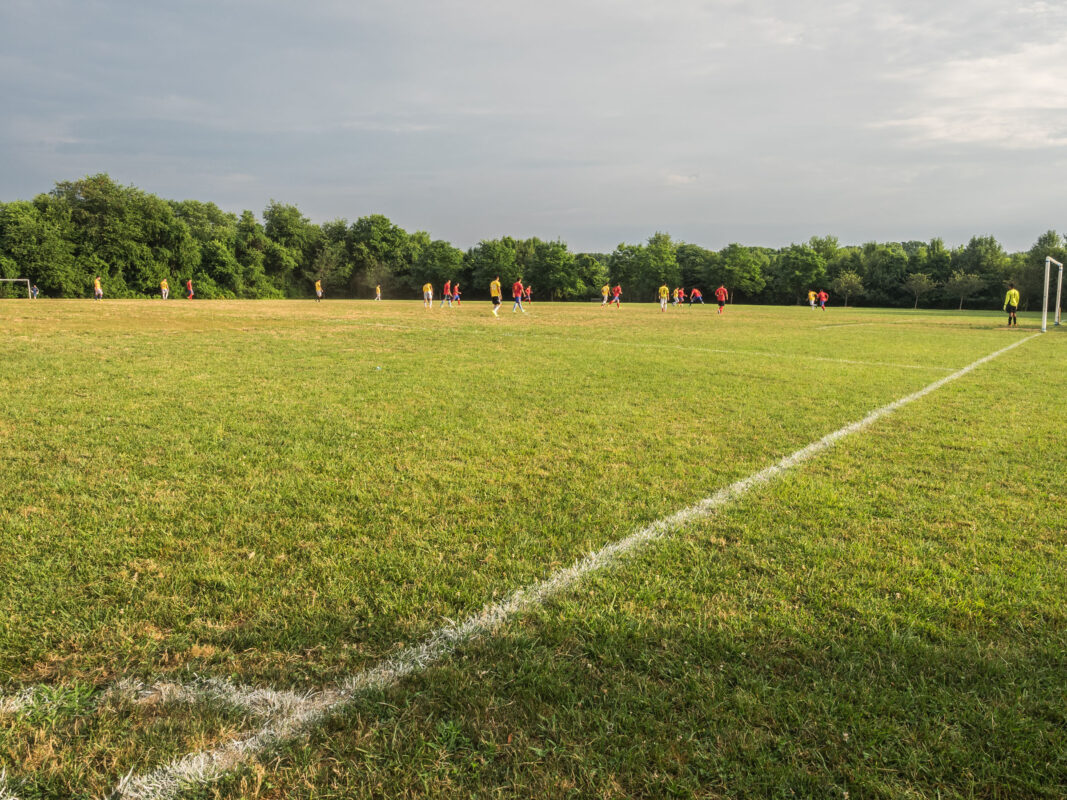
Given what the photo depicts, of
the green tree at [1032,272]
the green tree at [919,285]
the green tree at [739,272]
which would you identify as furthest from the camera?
the green tree at [739,272]

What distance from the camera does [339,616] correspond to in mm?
2754

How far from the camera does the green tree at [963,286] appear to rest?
236 ft

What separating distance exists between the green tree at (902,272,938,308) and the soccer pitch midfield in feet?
272

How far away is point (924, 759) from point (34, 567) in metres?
4.06

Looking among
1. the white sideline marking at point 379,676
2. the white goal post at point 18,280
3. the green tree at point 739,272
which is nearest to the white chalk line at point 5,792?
the white sideline marking at point 379,676

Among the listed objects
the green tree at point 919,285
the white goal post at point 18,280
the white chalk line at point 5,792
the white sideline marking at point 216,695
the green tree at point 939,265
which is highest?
the green tree at point 939,265

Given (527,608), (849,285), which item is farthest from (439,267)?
(527,608)

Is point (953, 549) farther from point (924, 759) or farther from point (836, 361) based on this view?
point (836, 361)

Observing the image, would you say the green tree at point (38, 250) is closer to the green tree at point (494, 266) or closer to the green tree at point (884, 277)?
the green tree at point (494, 266)

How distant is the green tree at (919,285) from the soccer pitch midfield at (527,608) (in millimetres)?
82914

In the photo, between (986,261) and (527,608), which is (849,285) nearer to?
(986,261)

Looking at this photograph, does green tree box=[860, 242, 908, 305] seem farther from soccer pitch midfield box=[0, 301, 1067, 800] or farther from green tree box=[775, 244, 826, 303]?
soccer pitch midfield box=[0, 301, 1067, 800]

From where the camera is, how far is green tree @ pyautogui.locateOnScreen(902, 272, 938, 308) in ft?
248

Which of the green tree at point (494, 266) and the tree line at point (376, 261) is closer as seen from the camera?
the tree line at point (376, 261)
